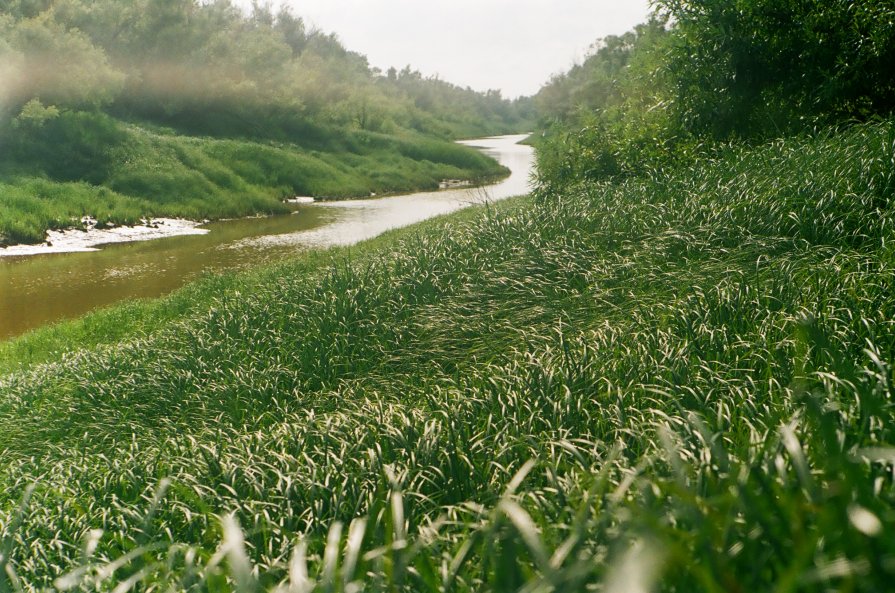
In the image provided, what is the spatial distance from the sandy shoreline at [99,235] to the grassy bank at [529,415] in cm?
1191

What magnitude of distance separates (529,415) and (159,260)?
1605cm

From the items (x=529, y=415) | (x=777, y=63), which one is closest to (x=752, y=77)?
(x=777, y=63)

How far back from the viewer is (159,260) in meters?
18.2

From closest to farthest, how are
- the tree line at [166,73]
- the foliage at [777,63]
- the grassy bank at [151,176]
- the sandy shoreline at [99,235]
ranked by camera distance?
the foliage at [777,63], the sandy shoreline at [99,235], the grassy bank at [151,176], the tree line at [166,73]

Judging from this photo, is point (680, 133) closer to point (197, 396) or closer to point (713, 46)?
point (713, 46)

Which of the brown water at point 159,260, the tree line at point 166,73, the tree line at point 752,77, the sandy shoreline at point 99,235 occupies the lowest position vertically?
the brown water at point 159,260

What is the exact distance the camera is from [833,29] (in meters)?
9.47

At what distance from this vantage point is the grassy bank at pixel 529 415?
1.50m

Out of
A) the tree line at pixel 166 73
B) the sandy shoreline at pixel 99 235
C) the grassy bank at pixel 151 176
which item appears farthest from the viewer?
the tree line at pixel 166 73

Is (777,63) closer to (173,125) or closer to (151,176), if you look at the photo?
(151,176)

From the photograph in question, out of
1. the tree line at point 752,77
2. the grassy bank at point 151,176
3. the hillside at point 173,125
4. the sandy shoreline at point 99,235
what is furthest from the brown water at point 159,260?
the tree line at point 752,77

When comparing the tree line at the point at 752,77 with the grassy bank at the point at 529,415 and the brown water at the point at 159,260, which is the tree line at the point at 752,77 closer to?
the grassy bank at the point at 529,415

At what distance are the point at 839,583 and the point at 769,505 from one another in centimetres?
30

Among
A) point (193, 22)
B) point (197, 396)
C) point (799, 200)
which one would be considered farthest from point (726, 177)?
point (193, 22)
